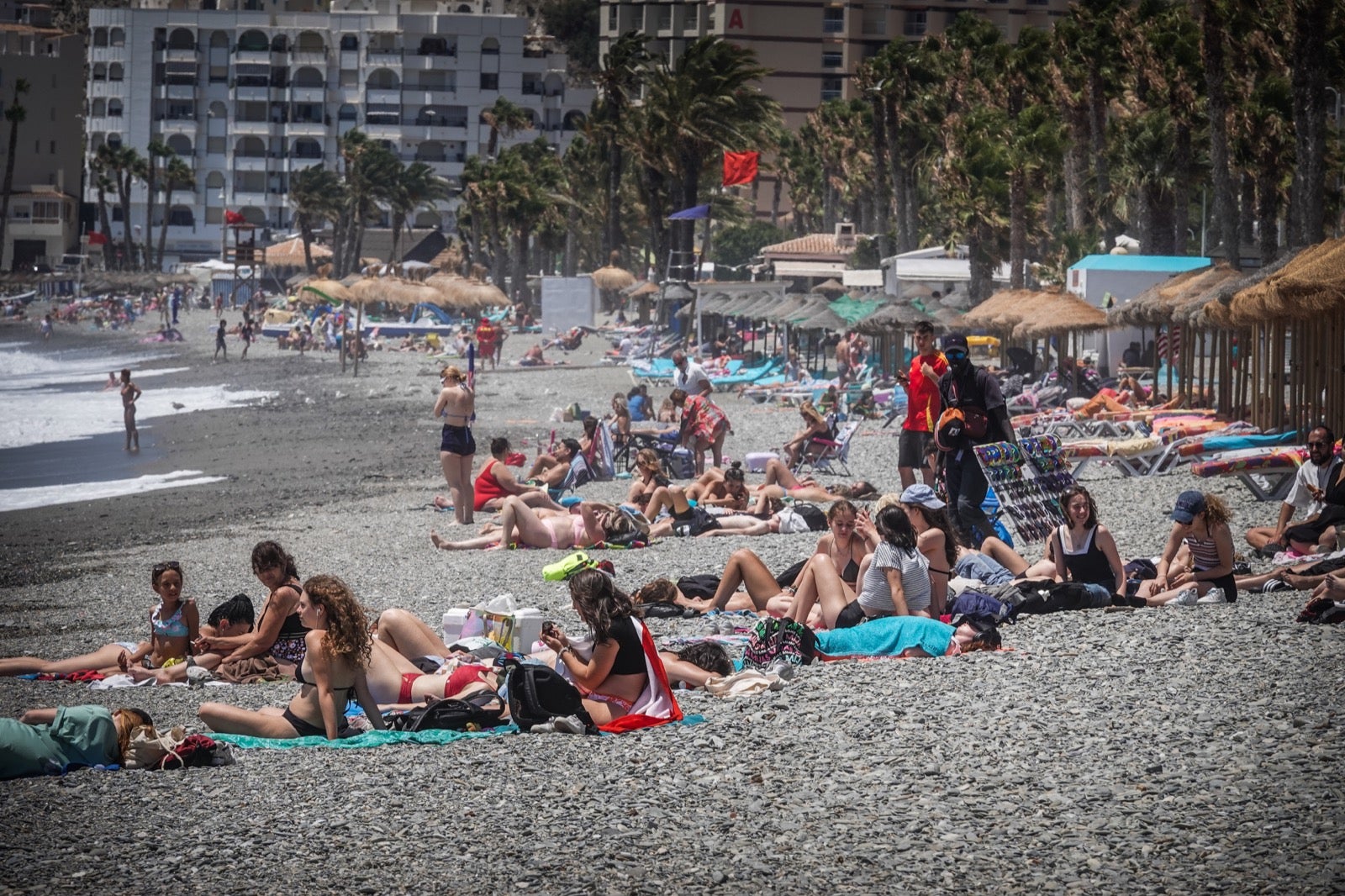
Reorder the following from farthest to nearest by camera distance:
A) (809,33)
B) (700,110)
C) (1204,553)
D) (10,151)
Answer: (809,33)
(10,151)
(700,110)
(1204,553)

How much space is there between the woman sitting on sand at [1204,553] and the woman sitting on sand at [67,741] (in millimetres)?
5244

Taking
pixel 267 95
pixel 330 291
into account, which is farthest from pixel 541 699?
pixel 267 95

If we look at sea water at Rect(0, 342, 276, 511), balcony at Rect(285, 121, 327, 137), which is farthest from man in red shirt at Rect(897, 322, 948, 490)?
balcony at Rect(285, 121, 327, 137)

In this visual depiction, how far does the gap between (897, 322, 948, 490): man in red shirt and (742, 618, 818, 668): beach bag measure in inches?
146

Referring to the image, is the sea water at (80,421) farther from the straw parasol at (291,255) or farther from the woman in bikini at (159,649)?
the straw parasol at (291,255)

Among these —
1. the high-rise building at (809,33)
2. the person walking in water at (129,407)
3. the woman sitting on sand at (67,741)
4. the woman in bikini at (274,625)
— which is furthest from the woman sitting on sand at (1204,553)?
the high-rise building at (809,33)

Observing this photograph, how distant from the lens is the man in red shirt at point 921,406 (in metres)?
11.5

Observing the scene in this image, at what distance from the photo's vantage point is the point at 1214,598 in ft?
27.8

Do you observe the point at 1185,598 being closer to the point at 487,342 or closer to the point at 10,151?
the point at 487,342

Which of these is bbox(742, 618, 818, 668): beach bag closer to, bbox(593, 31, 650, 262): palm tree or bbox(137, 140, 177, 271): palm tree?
bbox(593, 31, 650, 262): palm tree

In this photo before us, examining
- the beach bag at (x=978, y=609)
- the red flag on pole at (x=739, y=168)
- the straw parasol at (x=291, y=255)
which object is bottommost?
the beach bag at (x=978, y=609)

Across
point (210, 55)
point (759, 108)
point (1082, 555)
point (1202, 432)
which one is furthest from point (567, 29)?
point (1082, 555)

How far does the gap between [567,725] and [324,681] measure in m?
1.09

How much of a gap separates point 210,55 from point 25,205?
1672 cm
